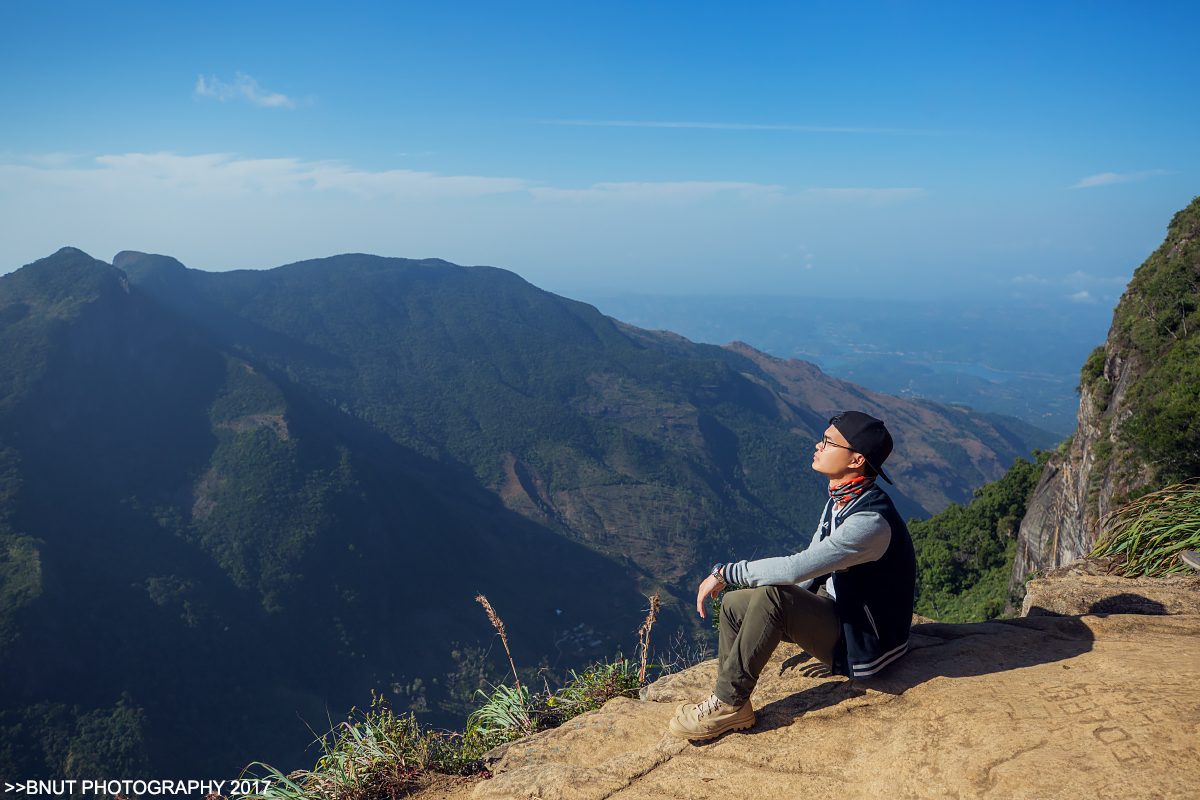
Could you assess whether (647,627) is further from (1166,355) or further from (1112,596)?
(1166,355)

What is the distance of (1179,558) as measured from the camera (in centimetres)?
526

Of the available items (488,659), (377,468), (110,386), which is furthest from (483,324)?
(488,659)

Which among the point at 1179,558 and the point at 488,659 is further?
the point at 488,659

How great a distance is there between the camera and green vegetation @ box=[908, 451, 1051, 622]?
21.8 metres

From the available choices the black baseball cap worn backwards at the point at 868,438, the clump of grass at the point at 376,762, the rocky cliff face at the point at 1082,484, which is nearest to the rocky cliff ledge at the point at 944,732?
the clump of grass at the point at 376,762

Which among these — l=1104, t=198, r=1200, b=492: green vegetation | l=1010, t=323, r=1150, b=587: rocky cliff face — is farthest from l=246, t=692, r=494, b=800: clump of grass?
l=1010, t=323, r=1150, b=587: rocky cliff face

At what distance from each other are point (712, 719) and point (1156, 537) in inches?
197

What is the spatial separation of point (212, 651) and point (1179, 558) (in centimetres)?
5930

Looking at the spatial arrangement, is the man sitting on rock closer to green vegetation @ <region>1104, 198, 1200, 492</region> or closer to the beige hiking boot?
the beige hiking boot

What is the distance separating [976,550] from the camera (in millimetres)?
23953

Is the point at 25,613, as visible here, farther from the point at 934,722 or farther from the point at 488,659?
the point at 934,722

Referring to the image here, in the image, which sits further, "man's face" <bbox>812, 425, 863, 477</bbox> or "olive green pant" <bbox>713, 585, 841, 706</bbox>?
"man's face" <bbox>812, 425, 863, 477</bbox>

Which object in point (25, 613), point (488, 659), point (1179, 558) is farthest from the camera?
point (488, 659)

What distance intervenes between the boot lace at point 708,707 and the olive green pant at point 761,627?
4cm
